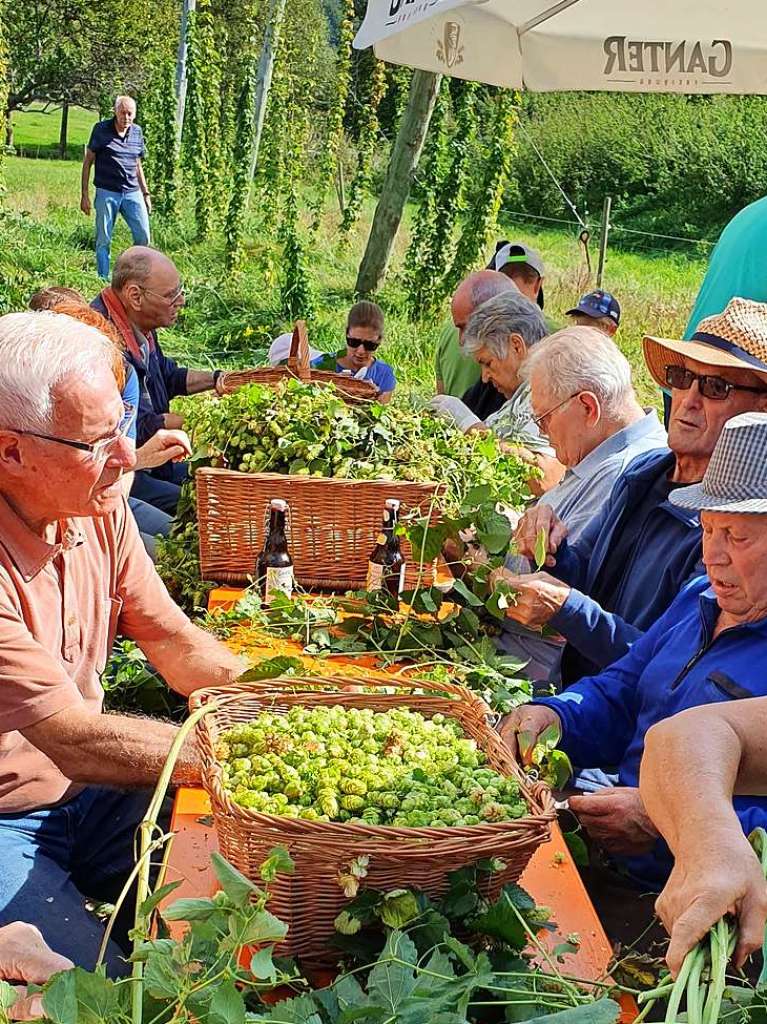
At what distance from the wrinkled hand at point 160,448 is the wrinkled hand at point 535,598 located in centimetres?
177

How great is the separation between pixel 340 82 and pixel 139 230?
9.64 feet

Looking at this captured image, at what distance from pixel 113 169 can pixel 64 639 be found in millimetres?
11557

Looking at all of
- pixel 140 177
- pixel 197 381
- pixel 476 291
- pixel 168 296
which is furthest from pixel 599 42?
pixel 140 177

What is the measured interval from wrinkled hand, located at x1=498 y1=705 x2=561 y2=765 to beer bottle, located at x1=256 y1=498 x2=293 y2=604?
0.95m

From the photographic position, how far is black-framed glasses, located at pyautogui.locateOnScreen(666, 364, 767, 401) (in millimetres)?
2779

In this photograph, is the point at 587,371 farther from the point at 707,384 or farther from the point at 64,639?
the point at 64,639

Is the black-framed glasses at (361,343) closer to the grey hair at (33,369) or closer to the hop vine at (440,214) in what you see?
the grey hair at (33,369)

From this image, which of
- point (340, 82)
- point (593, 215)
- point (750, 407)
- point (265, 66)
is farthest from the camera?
point (593, 215)

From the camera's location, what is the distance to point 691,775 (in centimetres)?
127

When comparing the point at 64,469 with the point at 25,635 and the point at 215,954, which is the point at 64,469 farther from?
the point at 215,954

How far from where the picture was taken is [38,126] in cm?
3288

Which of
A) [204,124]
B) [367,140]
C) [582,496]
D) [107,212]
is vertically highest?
[204,124]

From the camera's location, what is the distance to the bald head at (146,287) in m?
5.42

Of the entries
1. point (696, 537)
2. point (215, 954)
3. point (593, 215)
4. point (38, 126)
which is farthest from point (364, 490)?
point (38, 126)
